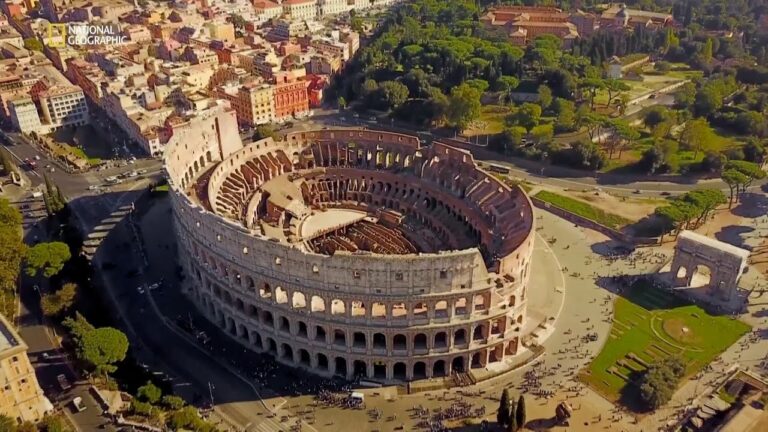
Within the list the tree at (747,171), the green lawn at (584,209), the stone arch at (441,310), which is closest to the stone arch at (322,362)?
the stone arch at (441,310)

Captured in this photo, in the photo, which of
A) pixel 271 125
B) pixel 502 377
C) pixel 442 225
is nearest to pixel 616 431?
pixel 502 377

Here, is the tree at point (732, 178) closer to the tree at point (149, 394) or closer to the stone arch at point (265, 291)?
the stone arch at point (265, 291)

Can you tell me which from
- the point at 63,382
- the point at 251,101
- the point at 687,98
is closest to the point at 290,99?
the point at 251,101

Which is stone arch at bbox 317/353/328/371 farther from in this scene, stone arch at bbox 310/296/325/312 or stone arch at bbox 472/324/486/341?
stone arch at bbox 472/324/486/341

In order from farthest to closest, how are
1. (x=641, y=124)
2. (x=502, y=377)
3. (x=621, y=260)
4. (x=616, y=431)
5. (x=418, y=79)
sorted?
(x=418, y=79)
(x=641, y=124)
(x=621, y=260)
(x=502, y=377)
(x=616, y=431)

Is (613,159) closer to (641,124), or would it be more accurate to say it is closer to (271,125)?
(641,124)

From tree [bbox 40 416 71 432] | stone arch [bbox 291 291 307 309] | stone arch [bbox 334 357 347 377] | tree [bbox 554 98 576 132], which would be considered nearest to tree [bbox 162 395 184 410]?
tree [bbox 40 416 71 432]
